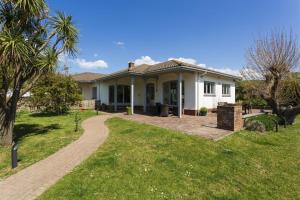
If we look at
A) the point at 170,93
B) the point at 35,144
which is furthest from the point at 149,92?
the point at 35,144

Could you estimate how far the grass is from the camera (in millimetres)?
4207

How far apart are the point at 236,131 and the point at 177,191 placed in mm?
6071

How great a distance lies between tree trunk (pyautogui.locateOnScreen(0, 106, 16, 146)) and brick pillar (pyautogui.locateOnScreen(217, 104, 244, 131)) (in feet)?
31.3

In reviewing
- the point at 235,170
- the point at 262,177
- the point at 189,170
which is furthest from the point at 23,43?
the point at 262,177

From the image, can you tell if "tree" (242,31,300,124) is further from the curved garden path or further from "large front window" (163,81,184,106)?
the curved garden path

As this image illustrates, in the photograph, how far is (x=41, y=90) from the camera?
17000 mm

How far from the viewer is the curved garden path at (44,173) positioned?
4220mm

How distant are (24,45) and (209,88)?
13.5 meters

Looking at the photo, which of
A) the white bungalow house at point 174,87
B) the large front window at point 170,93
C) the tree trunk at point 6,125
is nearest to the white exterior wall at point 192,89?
the white bungalow house at point 174,87

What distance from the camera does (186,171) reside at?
5172 mm

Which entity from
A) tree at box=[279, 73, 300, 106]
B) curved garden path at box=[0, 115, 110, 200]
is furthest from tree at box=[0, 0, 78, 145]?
tree at box=[279, 73, 300, 106]

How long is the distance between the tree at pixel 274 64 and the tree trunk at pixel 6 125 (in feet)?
42.3

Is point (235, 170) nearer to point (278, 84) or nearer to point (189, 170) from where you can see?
point (189, 170)

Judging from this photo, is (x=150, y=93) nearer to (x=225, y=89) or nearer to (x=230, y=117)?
(x=225, y=89)
